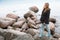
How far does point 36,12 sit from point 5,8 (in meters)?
1.31

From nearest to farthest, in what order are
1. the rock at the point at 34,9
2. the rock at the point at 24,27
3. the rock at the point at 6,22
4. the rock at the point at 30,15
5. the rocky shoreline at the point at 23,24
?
the rocky shoreline at the point at 23,24
the rock at the point at 24,27
the rock at the point at 6,22
the rock at the point at 30,15
the rock at the point at 34,9

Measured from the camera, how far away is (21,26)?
24.0 ft

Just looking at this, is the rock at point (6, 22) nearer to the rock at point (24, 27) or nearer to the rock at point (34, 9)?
the rock at point (24, 27)

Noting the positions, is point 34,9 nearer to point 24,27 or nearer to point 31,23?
point 31,23

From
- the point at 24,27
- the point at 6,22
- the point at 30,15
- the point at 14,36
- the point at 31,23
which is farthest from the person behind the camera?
the point at 30,15

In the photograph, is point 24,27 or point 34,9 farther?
point 34,9

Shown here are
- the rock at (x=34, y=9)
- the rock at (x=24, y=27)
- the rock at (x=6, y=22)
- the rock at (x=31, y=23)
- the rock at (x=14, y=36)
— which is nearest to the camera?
the rock at (x=14, y=36)

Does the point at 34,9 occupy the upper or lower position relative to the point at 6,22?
upper

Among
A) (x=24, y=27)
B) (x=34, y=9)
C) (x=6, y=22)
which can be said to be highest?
(x=34, y=9)

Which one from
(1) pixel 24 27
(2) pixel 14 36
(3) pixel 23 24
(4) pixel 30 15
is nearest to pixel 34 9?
(4) pixel 30 15

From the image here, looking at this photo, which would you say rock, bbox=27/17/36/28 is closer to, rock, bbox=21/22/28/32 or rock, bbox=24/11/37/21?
rock, bbox=21/22/28/32

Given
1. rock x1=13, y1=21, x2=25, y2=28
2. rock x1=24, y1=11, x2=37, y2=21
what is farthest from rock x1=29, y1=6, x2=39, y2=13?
rock x1=13, y1=21, x2=25, y2=28

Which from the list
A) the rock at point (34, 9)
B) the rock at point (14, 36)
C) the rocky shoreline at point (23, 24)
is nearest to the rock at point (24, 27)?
the rocky shoreline at point (23, 24)

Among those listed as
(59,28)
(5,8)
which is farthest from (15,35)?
(5,8)
